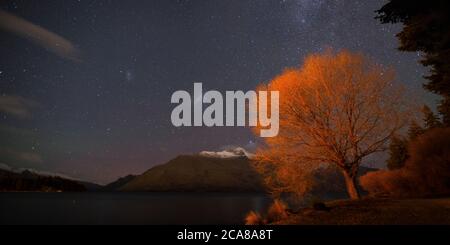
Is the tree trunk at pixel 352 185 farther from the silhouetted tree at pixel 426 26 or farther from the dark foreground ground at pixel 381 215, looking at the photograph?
the silhouetted tree at pixel 426 26

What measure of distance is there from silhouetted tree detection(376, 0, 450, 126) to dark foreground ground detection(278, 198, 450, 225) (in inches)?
295

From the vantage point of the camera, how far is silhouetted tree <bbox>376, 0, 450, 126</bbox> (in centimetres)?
1552

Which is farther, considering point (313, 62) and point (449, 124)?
point (449, 124)

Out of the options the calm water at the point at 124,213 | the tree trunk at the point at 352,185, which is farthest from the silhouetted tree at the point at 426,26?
the calm water at the point at 124,213

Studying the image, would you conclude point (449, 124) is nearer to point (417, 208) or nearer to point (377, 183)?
point (377, 183)

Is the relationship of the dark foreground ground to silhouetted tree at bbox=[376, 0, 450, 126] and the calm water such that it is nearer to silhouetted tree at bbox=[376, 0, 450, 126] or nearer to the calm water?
silhouetted tree at bbox=[376, 0, 450, 126]

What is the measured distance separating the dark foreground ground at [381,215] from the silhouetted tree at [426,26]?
295 inches

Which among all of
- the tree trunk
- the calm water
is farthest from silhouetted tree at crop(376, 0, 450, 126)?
the calm water

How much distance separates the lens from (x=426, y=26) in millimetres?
16203

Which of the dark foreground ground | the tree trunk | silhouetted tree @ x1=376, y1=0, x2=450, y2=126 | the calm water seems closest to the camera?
the dark foreground ground

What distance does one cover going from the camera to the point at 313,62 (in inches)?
741

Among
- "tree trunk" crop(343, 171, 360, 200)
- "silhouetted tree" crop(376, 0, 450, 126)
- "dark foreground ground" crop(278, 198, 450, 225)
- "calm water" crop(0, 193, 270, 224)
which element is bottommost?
"calm water" crop(0, 193, 270, 224)
